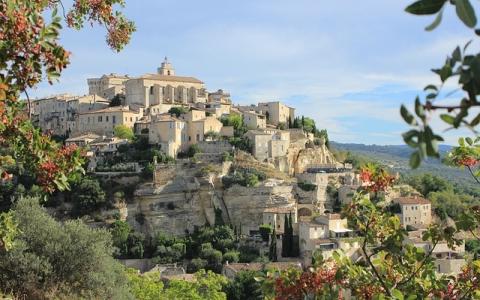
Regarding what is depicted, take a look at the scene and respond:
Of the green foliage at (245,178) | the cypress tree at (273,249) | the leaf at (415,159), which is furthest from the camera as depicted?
the green foliage at (245,178)

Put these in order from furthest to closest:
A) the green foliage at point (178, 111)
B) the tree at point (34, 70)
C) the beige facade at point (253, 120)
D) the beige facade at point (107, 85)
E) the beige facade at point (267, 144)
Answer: the beige facade at point (107, 85), the beige facade at point (253, 120), the green foliage at point (178, 111), the beige facade at point (267, 144), the tree at point (34, 70)

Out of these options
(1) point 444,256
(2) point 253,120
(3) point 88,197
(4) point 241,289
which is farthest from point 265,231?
(2) point 253,120

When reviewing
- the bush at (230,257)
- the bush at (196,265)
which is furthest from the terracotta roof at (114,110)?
the bush at (230,257)

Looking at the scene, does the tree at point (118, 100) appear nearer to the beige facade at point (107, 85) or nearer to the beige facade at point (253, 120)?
the beige facade at point (107, 85)

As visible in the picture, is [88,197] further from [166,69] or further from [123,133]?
[166,69]

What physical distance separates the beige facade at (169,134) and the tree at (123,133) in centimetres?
234

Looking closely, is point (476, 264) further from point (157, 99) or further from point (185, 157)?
point (157, 99)

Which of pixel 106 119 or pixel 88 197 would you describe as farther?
pixel 106 119

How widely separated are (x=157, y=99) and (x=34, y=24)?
59.7 metres

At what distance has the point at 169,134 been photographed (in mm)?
53312

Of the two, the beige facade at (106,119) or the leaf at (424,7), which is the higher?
the beige facade at (106,119)

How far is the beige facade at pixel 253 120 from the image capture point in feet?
194

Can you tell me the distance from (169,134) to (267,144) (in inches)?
334

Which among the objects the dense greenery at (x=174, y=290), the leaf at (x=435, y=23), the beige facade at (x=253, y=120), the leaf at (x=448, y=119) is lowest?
the dense greenery at (x=174, y=290)
